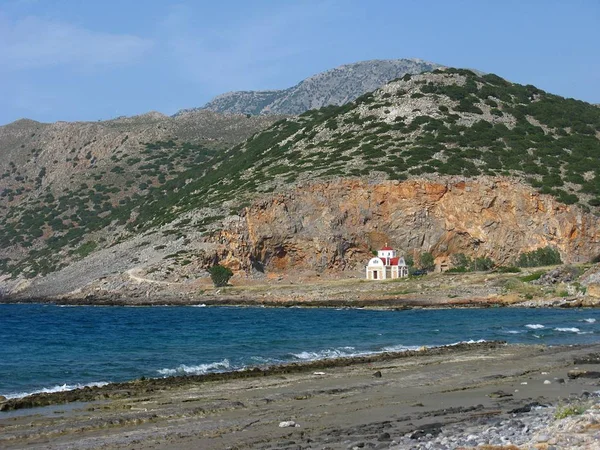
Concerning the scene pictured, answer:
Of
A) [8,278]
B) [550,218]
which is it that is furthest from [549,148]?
[8,278]

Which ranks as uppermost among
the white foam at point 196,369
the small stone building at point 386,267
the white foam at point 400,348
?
the small stone building at point 386,267

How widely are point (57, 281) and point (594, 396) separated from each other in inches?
3189

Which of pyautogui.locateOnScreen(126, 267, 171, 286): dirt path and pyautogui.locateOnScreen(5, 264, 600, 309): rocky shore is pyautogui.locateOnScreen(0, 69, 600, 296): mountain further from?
pyautogui.locateOnScreen(5, 264, 600, 309): rocky shore

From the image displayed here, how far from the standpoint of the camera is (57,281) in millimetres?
92625

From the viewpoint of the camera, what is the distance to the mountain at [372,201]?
8281 centimetres

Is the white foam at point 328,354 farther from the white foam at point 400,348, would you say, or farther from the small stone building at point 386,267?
the small stone building at point 386,267

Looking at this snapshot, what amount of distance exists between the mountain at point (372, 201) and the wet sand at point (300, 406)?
56266 millimetres

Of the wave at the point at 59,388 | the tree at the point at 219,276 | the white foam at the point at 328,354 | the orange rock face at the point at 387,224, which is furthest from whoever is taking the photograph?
the orange rock face at the point at 387,224

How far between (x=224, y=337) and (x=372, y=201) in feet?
159

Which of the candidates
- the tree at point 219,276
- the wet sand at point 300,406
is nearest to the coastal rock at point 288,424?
the wet sand at point 300,406

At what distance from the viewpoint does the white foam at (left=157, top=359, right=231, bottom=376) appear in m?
26.6

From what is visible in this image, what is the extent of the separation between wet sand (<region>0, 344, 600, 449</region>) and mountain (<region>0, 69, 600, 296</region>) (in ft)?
185

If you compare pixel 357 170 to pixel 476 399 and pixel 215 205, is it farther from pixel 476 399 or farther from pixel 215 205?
pixel 476 399

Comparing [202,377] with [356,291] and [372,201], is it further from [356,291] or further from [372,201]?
[372,201]
